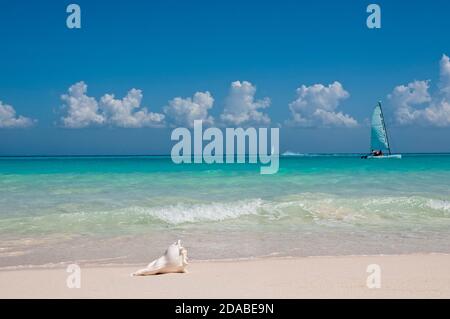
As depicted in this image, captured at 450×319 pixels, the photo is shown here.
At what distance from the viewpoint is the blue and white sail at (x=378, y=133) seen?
174 ft

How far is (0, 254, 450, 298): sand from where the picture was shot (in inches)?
223

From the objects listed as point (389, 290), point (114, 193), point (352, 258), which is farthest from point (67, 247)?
point (114, 193)

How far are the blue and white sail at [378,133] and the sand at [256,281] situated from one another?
47630 millimetres

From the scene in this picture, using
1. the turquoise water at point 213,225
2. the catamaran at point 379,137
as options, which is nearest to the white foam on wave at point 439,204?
the turquoise water at point 213,225

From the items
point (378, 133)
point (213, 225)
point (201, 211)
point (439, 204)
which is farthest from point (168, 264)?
point (378, 133)

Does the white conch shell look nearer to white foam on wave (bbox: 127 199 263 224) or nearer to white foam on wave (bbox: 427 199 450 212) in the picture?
white foam on wave (bbox: 127 199 263 224)

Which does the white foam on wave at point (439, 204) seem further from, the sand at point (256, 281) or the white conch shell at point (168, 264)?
the white conch shell at point (168, 264)

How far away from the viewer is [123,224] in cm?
1260

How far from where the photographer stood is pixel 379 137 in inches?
2175

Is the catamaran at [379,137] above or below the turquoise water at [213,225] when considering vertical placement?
above

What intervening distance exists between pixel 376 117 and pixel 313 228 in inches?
1761

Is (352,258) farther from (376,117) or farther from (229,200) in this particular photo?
(376,117)

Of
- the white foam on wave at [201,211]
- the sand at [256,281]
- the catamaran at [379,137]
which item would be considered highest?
the catamaran at [379,137]
